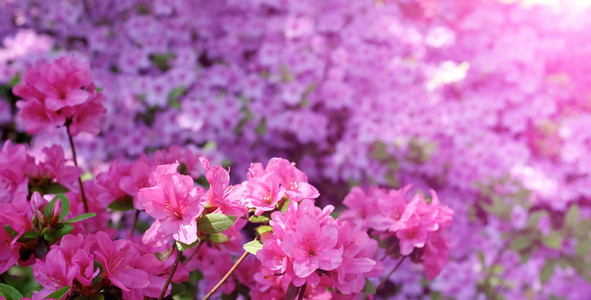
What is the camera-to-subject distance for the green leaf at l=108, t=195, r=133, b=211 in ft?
2.92

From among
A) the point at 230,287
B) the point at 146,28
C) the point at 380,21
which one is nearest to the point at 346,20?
the point at 380,21

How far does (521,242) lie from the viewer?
5.82ft

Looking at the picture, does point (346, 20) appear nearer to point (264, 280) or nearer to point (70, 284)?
point (264, 280)

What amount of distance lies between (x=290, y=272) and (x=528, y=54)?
287cm

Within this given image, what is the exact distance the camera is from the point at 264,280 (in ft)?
2.73

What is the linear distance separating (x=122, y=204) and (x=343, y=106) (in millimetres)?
1792

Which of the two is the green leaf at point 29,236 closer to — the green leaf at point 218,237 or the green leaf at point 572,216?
the green leaf at point 218,237

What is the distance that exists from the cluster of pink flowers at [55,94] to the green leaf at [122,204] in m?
0.16

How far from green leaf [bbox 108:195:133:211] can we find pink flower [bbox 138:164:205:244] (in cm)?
23

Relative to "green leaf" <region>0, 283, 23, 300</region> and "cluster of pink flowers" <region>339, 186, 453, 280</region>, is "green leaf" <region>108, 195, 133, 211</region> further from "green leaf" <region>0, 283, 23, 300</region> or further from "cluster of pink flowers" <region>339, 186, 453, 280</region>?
"cluster of pink flowers" <region>339, 186, 453, 280</region>

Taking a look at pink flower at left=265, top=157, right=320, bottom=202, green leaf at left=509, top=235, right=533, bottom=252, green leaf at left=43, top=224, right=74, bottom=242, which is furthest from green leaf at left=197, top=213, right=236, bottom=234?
green leaf at left=509, top=235, right=533, bottom=252

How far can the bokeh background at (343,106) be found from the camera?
2285 mm

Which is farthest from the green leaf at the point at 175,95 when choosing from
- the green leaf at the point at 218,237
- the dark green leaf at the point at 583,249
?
the dark green leaf at the point at 583,249

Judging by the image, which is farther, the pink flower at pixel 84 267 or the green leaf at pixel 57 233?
the green leaf at pixel 57 233
